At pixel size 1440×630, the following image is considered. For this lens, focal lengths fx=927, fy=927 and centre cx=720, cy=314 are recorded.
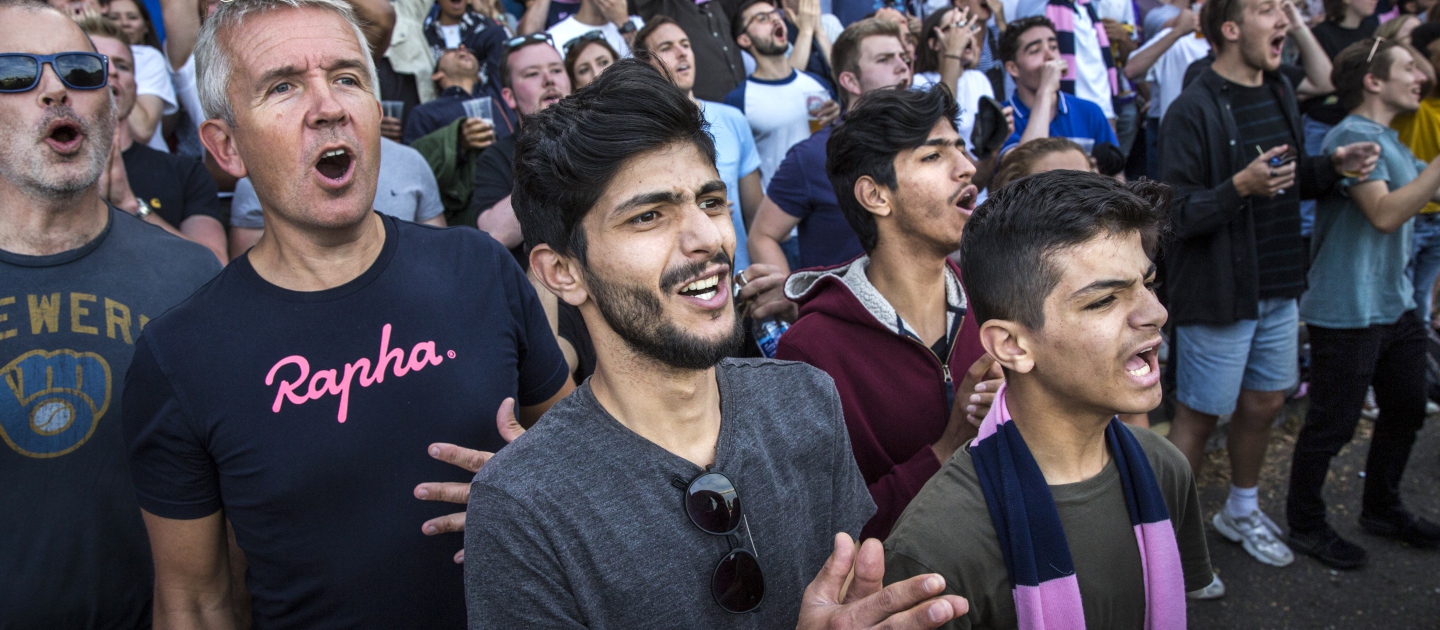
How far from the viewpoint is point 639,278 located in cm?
168

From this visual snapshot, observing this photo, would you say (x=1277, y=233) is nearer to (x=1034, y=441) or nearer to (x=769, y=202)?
(x=769, y=202)

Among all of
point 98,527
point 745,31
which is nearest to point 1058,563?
point 98,527

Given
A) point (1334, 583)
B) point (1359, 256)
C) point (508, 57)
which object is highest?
point (508, 57)

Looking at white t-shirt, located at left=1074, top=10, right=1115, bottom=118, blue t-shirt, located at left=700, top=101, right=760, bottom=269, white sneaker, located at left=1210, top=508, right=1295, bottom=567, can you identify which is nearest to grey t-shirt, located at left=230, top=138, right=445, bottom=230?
blue t-shirt, located at left=700, top=101, right=760, bottom=269

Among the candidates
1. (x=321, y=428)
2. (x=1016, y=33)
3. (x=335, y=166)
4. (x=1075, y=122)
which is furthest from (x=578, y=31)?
(x=321, y=428)

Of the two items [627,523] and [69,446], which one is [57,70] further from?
[627,523]

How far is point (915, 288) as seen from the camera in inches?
110

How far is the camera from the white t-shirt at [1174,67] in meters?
6.86

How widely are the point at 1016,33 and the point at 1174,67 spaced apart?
205 centimetres

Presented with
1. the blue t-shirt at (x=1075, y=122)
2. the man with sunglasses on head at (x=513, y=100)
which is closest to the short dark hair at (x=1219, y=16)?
the blue t-shirt at (x=1075, y=122)

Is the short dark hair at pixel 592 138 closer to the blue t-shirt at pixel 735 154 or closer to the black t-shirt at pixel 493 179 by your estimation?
the black t-shirt at pixel 493 179

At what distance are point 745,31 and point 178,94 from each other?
3292 mm

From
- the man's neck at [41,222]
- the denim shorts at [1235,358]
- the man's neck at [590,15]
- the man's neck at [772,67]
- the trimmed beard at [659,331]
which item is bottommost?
the denim shorts at [1235,358]

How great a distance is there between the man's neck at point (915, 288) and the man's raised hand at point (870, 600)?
4.44 ft
